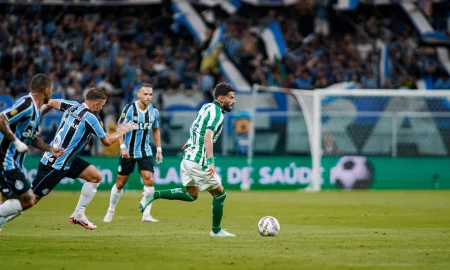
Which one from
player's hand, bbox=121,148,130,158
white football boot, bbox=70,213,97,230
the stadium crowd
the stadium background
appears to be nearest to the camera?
white football boot, bbox=70,213,97,230

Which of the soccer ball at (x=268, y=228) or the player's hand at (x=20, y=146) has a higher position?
the player's hand at (x=20, y=146)

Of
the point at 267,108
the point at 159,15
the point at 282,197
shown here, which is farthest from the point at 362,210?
the point at 159,15

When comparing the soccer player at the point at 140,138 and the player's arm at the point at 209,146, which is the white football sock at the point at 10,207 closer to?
the player's arm at the point at 209,146

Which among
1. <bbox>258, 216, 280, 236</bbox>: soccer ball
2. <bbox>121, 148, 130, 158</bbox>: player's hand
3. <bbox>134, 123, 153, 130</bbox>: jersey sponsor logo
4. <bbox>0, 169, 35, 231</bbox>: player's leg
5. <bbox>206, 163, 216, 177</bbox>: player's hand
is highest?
<bbox>134, 123, 153, 130</bbox>: jersey sponsor logo

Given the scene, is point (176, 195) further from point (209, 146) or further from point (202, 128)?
point (209, 146)

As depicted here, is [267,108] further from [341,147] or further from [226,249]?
[226,249]

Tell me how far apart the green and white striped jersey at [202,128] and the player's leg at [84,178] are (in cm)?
183

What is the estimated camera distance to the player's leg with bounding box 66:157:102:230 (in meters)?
14.1

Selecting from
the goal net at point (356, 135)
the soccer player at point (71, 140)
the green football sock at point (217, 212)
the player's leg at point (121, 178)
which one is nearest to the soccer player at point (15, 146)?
the soccer player at point (71, 140)

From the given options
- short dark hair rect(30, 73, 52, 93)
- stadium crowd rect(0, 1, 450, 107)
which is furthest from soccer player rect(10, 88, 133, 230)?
stadium crowd rect(0, 1, 450, 107)

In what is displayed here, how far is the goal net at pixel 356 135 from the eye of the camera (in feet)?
93.0

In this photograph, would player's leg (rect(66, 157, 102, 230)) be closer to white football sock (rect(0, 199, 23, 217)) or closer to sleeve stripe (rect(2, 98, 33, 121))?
white football sock (rect(0, 199, 23, 217))

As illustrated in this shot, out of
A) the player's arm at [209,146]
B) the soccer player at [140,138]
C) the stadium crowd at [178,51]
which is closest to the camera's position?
the player's arm at [209,146]

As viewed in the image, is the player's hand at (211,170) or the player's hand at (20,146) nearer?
the player's hand at (20,146)
